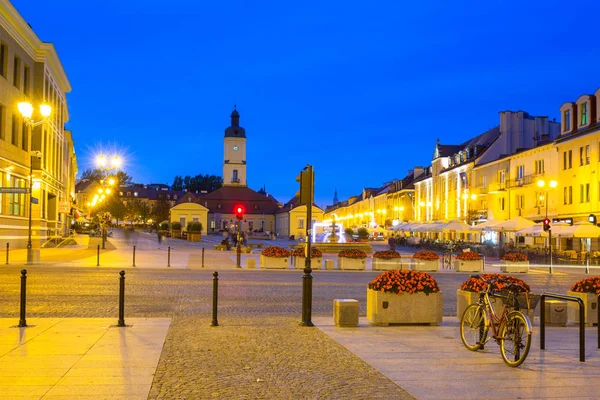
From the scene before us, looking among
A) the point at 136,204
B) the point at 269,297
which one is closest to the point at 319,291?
the point at 269,297

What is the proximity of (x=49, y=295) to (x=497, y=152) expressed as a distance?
202 feet

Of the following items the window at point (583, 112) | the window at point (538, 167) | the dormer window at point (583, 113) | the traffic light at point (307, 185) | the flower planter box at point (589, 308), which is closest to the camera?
the traffic light at point (307, 185)

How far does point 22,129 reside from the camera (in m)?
44.4

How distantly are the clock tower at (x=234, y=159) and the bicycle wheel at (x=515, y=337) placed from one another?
466ft

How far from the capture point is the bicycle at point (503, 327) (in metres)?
8.64

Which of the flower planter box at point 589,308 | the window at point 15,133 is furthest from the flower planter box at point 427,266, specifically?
the window at point 15,133

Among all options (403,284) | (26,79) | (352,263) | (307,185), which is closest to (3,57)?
(26,79)

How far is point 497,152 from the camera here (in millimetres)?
71625

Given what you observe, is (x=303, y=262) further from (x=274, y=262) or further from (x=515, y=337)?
(x=515, y=337)

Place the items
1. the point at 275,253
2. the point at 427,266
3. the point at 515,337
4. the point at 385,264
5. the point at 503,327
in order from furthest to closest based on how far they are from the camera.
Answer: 1. the point at 385,264
2. the point at 427,266
3. the point at 275,253
4. the point at 503,327
5. the point at 515,337

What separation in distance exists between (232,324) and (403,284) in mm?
3329

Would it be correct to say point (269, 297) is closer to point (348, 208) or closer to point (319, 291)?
point (319, 291)

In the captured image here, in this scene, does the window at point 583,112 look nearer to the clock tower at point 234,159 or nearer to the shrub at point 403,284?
the shrub at point 403,284

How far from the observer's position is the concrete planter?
33781 mm
